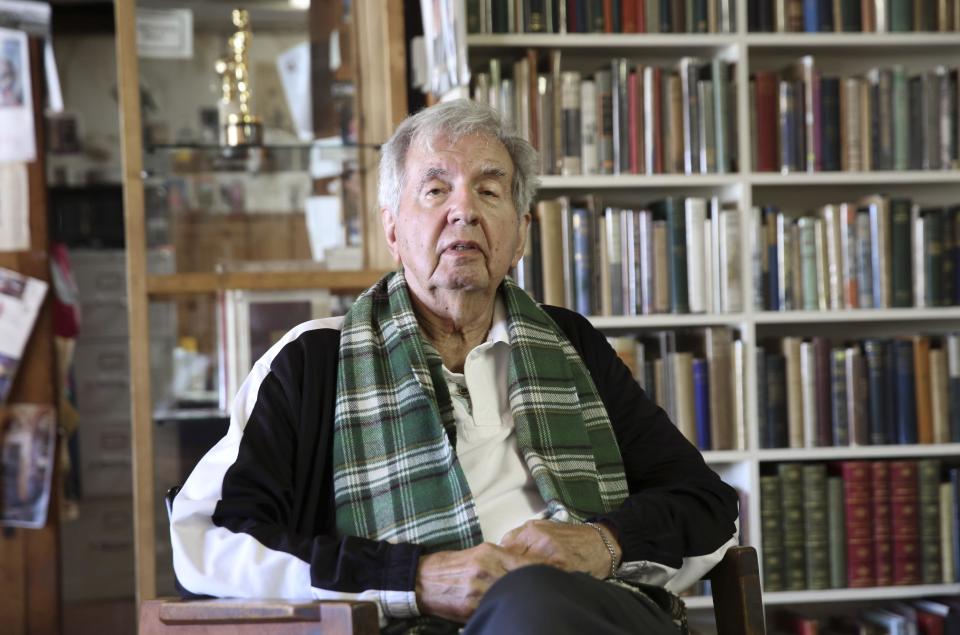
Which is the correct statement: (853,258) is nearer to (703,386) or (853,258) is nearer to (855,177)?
(855,177)

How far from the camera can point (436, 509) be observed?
158 cm

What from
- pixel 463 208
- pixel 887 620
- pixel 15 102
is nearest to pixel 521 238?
pixel 463 208

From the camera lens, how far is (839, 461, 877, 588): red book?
113 inches

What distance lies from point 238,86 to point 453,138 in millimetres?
1226

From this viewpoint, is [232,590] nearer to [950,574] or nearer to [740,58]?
[740,58]

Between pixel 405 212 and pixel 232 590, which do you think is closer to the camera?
pixel 232 590

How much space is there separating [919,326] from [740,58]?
3.08 feet

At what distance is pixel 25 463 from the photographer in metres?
3.14

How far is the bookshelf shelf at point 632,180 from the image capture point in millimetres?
2764

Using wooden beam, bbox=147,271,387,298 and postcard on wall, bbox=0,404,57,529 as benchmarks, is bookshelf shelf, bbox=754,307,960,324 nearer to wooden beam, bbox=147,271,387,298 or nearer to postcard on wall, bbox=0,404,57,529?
wooden beam, bbox=147,271,387,298

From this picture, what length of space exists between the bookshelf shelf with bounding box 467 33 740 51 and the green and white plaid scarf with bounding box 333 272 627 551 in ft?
3.56

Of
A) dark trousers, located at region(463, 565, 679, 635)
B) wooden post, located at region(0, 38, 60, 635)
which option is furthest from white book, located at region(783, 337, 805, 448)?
wooden post, located at region(0, 38, 60, 635)

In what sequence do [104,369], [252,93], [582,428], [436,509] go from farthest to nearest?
[104,369]
[252,93]
[582,428]
[436,509]

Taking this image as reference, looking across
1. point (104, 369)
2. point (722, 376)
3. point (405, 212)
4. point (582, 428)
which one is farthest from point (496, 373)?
point (104, 369)
